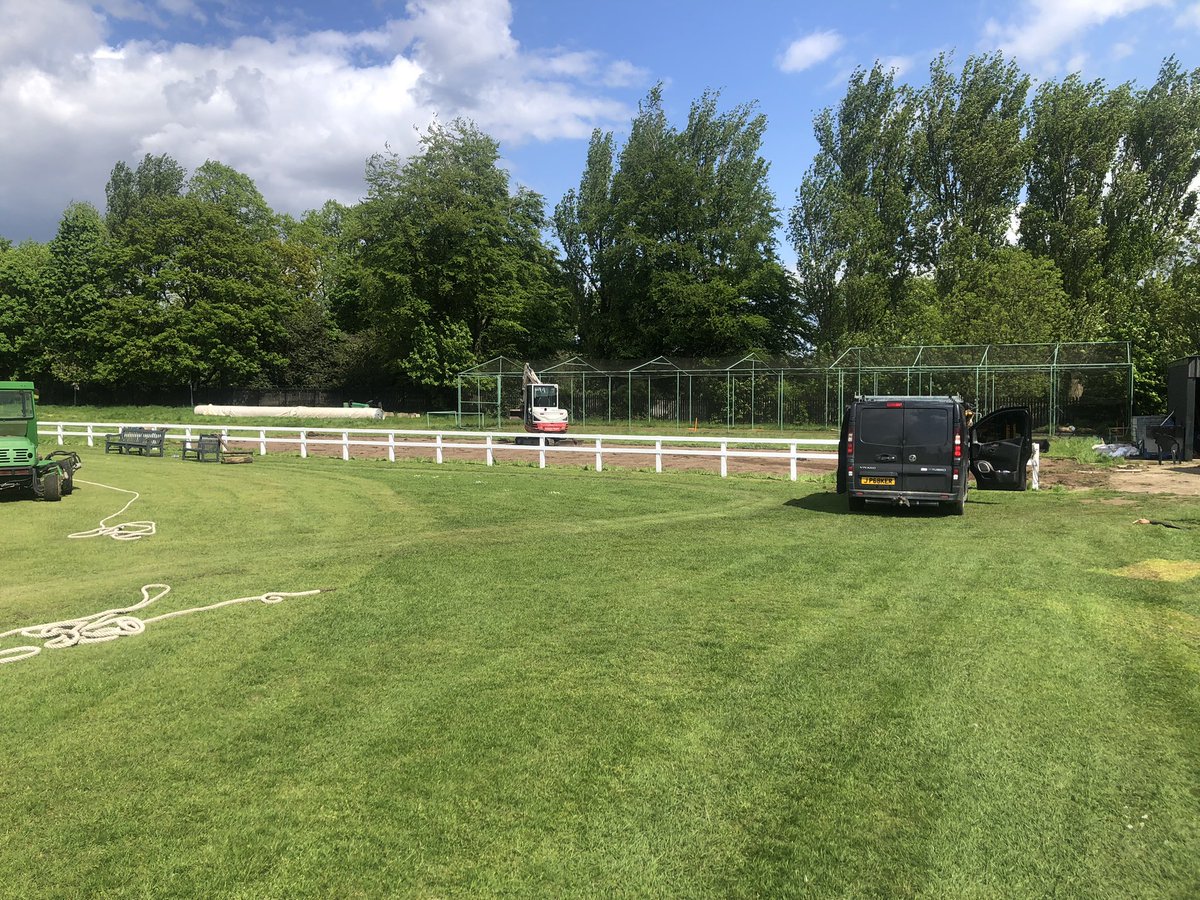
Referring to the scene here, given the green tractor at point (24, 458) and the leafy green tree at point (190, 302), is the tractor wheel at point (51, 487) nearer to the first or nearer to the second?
the green tractor at point (24, 458)

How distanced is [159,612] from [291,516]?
5823 millimetres

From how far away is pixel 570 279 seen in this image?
2312 inches

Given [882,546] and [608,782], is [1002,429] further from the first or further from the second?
[608,782]

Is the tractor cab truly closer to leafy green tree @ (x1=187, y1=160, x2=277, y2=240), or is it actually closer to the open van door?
the open van door

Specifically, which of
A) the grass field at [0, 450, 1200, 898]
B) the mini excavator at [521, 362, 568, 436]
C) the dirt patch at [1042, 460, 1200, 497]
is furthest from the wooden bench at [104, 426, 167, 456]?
the dirt patch at [1042, 460, 1200, 497]

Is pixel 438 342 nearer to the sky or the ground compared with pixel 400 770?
nearer to the sky

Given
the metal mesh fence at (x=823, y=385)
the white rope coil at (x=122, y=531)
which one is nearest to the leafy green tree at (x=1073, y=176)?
the metal mesh fence at (x=823, y=385)

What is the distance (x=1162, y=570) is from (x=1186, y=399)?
55.4ft

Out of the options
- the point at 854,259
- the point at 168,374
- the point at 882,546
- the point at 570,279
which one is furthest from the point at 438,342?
the point at 882,546

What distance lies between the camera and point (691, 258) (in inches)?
1957

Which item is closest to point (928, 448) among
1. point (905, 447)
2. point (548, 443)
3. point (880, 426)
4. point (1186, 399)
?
point (905, 447)

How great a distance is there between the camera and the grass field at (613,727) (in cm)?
320

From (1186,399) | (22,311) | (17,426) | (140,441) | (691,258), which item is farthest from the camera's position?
(22,311)

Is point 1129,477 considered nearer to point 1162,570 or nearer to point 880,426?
point 880,426
